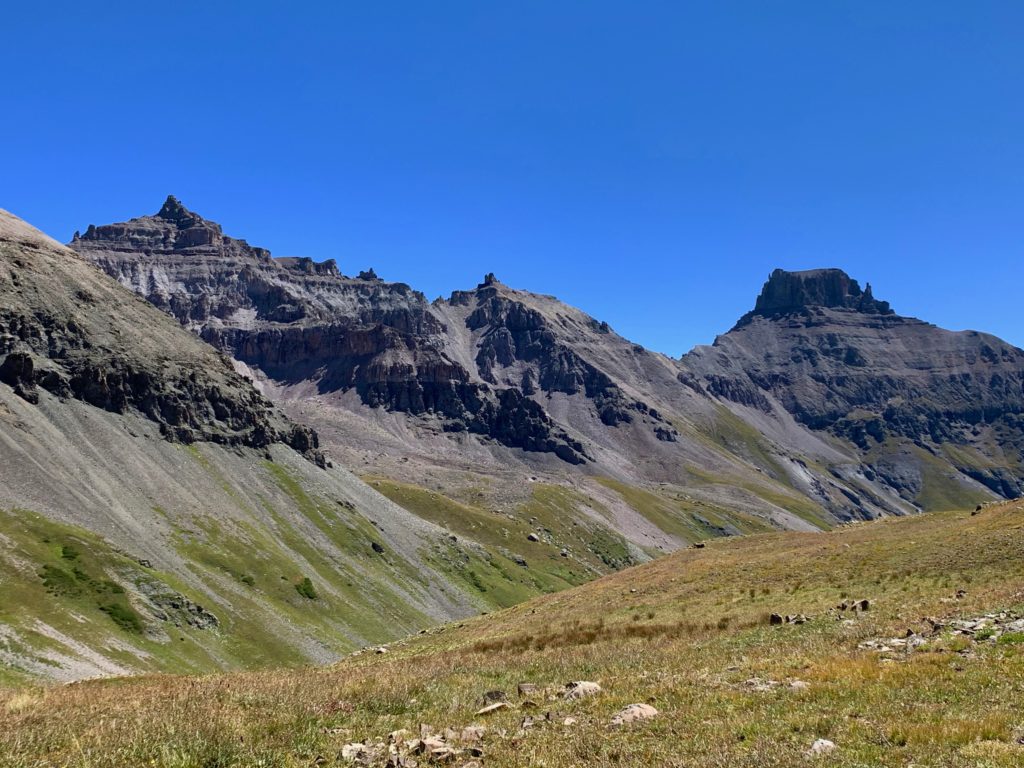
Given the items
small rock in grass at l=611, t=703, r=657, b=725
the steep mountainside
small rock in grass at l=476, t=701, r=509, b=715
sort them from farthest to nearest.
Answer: the steep mountainside → small rock in grass at l=476, t=701, r=509, b=715 → small rock in grass at l=611, t=703, r=657, b=725

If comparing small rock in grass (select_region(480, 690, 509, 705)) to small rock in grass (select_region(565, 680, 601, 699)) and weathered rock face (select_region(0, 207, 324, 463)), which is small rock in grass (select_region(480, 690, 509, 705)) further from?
weathered rock face (select_region(0, 207, 324, 463))

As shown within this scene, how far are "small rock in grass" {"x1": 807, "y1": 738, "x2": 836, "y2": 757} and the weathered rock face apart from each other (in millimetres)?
138836

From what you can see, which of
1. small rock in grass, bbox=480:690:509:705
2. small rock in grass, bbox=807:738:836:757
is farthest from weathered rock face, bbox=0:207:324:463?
small rock in grass, bbox=807:738:836:757

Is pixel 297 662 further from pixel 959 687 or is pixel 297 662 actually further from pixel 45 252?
pixel 45 252

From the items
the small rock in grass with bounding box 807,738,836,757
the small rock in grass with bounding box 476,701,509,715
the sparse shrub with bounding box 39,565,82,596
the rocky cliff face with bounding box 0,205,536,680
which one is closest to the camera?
the small rock in grass with bounding box 807,738,836,757

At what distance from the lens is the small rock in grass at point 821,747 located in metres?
12.1

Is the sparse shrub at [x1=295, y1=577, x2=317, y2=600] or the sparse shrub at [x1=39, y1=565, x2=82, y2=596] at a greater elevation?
the sparse shrub at [x1=39, y1=565, x2=82, y2=596]

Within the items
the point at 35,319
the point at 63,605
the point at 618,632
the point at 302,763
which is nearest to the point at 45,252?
the point at 35,319

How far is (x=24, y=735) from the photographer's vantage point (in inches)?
533

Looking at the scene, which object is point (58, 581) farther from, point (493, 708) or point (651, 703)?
point (651, 703)

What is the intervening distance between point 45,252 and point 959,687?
194 m

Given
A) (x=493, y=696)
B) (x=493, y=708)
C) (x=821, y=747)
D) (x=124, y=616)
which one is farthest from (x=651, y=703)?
(x=124, y=616)

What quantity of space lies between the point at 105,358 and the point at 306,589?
69.3 metres

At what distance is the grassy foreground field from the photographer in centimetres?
1265
